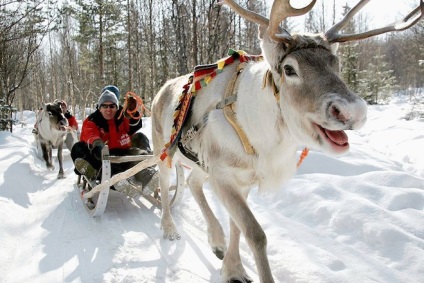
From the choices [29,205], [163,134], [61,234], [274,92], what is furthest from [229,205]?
[29,205]

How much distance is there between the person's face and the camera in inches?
218

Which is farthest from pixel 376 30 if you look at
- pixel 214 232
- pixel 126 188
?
pixel 126 188

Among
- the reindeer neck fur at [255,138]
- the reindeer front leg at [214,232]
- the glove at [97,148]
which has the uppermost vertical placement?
the reindeer neck fur at [255,138]

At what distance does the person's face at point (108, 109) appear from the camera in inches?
218

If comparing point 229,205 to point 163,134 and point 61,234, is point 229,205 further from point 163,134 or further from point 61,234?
point 61,234

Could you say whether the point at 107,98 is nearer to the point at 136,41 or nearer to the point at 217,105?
the point at 217,105

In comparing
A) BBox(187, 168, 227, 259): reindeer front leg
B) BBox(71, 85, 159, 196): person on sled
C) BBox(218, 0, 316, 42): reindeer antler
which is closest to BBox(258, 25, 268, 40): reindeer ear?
BBox(218, 0, 316, 42): reindeer antler

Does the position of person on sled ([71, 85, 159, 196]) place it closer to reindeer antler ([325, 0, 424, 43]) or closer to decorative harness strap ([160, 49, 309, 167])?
decorative harness strap ([160, 49, 309, 167])

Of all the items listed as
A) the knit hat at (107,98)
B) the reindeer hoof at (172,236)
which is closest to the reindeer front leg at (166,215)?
the reindeer hoof at (172,236)

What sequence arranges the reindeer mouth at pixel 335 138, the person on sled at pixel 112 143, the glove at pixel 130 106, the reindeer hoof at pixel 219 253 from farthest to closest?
the glove at pixel 130 106, the person on sled at pixel 112 143, the reindeer hoof at pixel 219 253, the reindeer mouth at pixel 335 138

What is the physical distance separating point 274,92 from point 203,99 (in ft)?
3.20

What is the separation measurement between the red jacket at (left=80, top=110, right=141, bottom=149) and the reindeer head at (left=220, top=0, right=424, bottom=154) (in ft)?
11.9

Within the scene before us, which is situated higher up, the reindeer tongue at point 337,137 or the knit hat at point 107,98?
the knit hat at point 107,98

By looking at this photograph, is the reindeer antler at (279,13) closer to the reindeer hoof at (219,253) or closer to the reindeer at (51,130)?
the reindeer hoof at (219,253)
